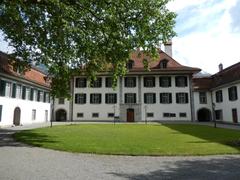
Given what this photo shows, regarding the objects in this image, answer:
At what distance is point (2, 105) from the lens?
28859mm

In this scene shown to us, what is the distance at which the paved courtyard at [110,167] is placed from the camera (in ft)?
22.9

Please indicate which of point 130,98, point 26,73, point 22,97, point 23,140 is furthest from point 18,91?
point 23,140

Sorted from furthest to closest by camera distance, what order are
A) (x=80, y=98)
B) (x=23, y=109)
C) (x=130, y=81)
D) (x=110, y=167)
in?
(x=80, y=98) < (x=130, y=81) < (x=23, y=109) < (x=110, y=167)

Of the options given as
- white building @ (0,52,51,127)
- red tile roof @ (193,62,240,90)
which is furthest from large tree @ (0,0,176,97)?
red tile roof @ (193,62,240,90)

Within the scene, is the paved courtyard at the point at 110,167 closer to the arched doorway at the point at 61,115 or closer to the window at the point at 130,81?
the window at the point at 130,81

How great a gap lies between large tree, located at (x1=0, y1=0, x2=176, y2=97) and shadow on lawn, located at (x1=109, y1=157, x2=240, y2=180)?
28.8 feet

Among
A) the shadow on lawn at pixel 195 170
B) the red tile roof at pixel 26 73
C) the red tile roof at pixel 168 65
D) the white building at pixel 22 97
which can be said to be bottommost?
the shadow on lawn at pixel 195 170

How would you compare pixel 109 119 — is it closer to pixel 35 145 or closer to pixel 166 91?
pixel 166 91

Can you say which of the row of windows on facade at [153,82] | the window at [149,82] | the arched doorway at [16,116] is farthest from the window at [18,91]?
the window at [149,82]

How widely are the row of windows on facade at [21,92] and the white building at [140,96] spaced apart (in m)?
6.28

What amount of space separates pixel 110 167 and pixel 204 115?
38.4m

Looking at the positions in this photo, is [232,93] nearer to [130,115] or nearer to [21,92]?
[130,115]

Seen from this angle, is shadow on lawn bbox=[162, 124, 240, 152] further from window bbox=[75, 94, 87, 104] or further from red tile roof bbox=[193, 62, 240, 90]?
window bbox=[75, 94, 87, 104]

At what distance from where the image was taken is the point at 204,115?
4378 centimetres
